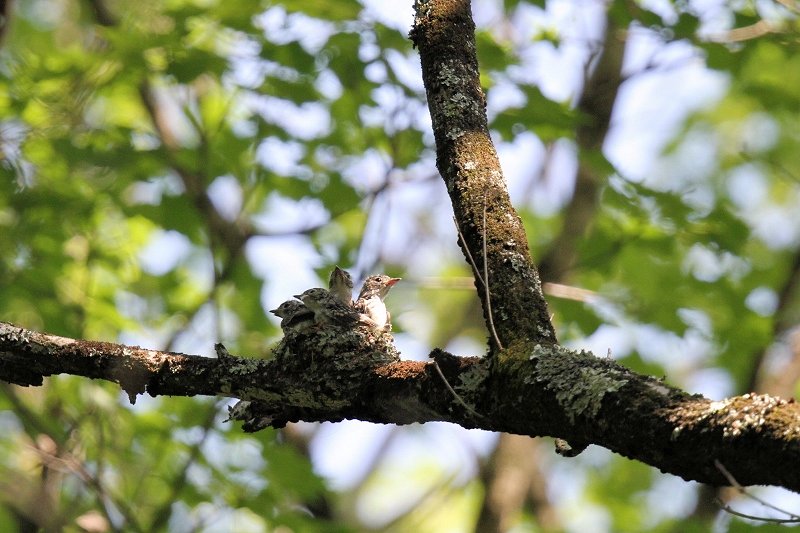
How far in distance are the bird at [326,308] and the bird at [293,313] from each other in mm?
26

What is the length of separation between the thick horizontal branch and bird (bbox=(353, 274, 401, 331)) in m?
2.13

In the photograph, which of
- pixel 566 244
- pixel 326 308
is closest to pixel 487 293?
pixel 326 308

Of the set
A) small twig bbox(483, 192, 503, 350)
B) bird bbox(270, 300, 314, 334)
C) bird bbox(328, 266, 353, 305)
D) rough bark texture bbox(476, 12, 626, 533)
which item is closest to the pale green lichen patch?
small twig bbox(483, 192, 503, 350)

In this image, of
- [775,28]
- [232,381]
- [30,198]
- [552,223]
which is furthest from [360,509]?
[232,381]

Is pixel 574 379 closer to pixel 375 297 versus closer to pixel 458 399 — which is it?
pixel 458 399

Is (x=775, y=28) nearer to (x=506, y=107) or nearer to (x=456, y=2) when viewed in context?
(x=506, y=107)

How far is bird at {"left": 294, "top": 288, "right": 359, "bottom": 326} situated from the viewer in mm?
3637

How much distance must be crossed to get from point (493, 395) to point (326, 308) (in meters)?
1.80

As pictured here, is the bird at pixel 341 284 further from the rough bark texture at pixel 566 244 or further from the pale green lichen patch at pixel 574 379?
→ the pale green lichen patch at pixel 574 379

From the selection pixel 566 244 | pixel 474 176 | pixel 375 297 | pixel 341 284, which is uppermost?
pixel 474 176

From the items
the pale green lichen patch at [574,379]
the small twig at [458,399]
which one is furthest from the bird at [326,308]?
the pale green lichen patch at [574,379]

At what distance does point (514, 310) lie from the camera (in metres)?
2.50

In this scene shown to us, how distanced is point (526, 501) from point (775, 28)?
5764mm

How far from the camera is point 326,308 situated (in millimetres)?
3982
